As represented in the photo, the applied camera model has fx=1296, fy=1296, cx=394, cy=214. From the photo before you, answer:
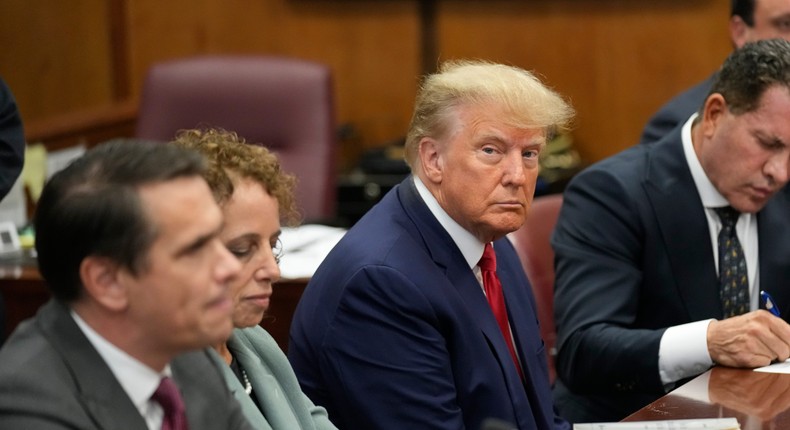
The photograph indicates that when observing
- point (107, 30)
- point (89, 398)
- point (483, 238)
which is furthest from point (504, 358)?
point (107, 30)

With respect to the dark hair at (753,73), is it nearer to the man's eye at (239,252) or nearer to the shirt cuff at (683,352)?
the shirt cuff at (683,352)

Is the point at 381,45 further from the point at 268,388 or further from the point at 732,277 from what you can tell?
the point at 268,388

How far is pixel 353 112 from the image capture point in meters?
6.07

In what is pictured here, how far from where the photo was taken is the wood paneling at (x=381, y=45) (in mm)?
5738

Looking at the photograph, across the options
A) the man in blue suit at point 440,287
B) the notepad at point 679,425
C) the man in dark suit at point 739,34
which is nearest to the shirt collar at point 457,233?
the man in blue suit at point 440,287

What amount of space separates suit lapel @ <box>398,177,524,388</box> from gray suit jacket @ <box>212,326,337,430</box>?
355mm

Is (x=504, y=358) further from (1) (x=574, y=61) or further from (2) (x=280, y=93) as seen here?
(1) (x=574, y=61)

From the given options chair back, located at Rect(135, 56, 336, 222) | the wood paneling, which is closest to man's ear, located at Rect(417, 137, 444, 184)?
chair back, located at Rect(135, 56, 336, 222)

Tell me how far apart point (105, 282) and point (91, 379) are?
12cm

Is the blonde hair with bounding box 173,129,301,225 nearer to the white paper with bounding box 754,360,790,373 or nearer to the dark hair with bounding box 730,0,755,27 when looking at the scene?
the white paper with bounding box 754,360,790,373

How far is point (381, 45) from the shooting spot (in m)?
5.98

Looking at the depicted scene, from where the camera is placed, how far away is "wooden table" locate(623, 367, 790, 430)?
2.32 m

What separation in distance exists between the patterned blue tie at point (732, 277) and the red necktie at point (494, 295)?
656 mm

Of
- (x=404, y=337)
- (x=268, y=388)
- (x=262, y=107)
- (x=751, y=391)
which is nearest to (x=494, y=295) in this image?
(x=404, y=337)
